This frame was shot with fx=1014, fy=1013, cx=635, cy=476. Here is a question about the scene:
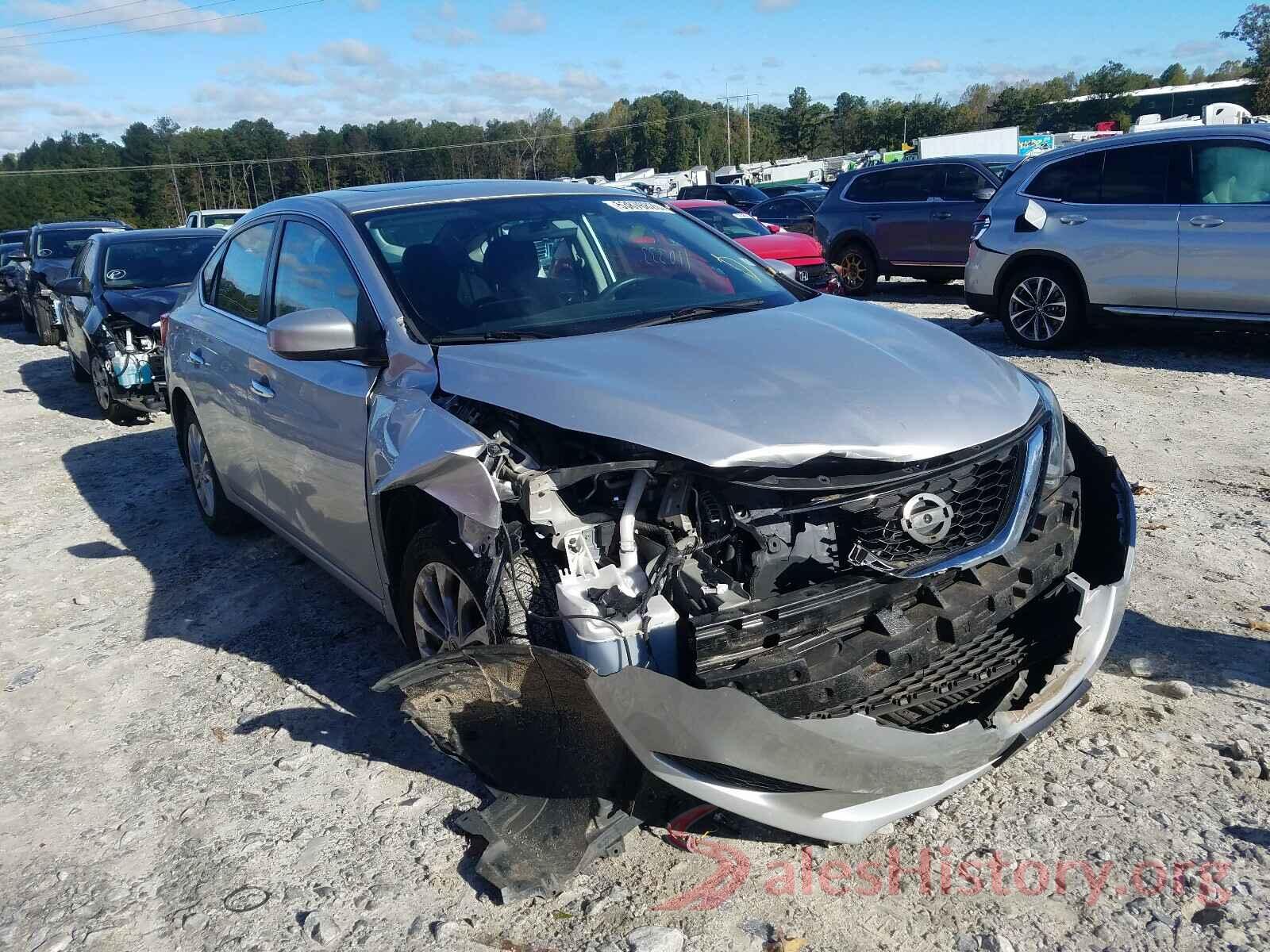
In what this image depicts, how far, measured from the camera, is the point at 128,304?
367 inches

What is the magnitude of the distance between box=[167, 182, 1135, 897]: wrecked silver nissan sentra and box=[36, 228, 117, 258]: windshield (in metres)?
16.1

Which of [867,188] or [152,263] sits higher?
[867,188]

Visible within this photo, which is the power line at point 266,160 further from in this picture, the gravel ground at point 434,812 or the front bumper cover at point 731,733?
the front bumper cover at point 731,733

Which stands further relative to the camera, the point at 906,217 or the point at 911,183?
the point at 911,183

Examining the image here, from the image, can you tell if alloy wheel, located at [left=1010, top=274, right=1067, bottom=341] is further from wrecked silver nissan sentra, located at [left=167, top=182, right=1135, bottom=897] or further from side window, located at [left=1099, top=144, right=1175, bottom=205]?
wrecked silver nissan sentra, located at [left=167, top=182, right=1135, bottom=897]

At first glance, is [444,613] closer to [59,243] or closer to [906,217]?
[906,217]

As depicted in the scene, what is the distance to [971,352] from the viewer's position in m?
3.30

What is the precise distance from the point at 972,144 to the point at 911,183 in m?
32.6

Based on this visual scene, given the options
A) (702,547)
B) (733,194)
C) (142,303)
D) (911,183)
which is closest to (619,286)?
(702,547)

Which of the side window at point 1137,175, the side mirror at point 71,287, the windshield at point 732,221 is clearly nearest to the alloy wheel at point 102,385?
the side mirror at point 71,287

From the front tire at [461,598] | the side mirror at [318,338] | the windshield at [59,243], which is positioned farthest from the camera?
the windshield at [59,243]

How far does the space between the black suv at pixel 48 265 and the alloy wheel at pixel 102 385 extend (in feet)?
20.2

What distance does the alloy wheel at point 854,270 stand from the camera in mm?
13953

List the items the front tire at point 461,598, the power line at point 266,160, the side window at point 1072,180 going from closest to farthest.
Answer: the front tire at point 461,598 < the side window at point 1072,180 < the power line at point 266,160
